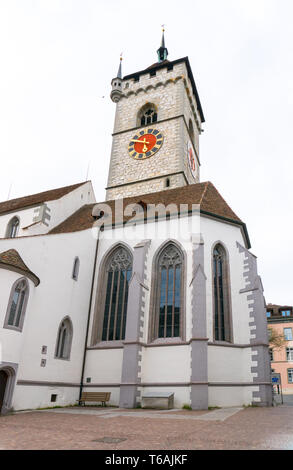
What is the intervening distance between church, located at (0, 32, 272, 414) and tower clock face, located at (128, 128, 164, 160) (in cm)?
864

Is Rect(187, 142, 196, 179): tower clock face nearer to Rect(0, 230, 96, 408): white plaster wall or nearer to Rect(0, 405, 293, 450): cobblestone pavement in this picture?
Rect(0, 230, 96, 408): white plaster wall

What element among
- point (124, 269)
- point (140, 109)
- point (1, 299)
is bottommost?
point (1, 299)

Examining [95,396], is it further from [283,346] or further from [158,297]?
[283,346]

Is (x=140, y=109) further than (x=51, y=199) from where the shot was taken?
Yes

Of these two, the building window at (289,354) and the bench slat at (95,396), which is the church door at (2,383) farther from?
the building window at (289,354)

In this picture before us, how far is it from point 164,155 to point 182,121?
3.45 metres

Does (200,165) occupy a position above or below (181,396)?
above

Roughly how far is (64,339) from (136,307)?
3.59 metres

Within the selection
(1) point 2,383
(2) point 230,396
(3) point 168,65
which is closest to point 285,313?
(3) point 168,65

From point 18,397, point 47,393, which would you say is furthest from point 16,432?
point 47,393

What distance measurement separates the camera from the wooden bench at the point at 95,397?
48.8ft

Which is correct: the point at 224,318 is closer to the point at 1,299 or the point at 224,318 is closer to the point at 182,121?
the point at 1,299

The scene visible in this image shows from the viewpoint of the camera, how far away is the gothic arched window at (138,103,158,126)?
3130cm

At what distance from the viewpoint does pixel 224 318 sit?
1597cm
